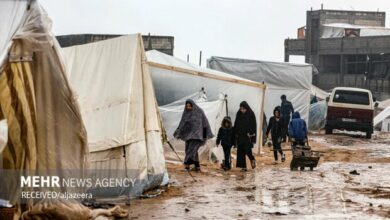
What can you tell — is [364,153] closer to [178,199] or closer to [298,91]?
[298,91]

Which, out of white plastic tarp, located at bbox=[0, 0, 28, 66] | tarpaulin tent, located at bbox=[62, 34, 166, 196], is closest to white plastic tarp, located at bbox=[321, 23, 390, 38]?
tarpaulin tent, located at bbox=[62, 34, 166, 196]

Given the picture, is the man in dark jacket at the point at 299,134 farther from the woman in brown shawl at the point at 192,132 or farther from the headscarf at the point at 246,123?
the woman in brown shawl at the point at 192,132

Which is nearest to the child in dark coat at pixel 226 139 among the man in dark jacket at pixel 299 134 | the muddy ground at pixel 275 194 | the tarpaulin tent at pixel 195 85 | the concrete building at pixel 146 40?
the muddy ground at pixel 275 194

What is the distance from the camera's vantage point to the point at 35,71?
24.7 ft

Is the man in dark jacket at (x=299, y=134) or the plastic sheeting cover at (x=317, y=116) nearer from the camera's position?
the man in dark jacket at (x=299, y=134)

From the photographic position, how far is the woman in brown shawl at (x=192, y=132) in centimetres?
1409

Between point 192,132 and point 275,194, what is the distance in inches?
133

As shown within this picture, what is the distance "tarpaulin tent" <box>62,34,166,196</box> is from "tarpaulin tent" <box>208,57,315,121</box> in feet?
46.5

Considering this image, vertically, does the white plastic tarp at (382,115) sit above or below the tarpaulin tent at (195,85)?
below

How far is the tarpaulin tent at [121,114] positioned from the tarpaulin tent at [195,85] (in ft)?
19.8

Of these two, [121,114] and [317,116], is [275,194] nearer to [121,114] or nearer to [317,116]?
[121,114]

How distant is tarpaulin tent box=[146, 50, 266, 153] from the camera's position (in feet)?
58.4

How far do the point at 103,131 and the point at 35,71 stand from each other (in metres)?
3.21

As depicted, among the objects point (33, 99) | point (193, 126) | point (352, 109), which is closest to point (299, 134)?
point (193, 126)
